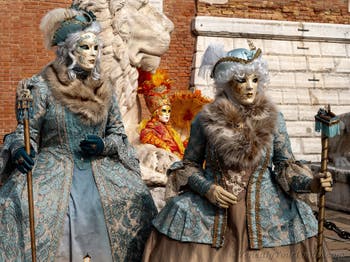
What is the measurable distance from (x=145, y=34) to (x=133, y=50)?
221mm

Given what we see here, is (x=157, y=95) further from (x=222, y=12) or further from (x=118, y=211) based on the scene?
(x=222, y=12)

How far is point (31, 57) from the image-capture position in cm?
921

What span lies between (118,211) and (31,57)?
238 inches

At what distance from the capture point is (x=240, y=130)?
333cm

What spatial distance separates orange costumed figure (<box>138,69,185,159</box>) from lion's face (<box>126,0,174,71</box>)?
0.49ft

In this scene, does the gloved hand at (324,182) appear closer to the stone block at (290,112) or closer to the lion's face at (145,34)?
the lion's face at (145,34)

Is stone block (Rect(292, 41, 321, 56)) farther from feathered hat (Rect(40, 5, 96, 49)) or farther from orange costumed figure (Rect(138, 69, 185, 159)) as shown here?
feathered hat (Rect(40, 5, 96, 49))

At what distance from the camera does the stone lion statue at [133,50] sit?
217 inches

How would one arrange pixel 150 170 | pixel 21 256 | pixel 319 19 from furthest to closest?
pixel 319 19
pixel 150 170
pixel 21 256

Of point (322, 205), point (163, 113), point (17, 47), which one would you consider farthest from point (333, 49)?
point (322, 205)

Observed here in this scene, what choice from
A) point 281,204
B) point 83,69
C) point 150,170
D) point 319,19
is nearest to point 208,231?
point 281,204

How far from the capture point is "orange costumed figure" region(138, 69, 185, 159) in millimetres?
6035

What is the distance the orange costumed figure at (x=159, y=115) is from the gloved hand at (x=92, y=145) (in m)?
2.26

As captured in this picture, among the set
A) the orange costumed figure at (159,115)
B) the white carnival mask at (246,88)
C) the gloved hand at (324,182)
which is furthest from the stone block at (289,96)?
the gloved hand at (324,182)
